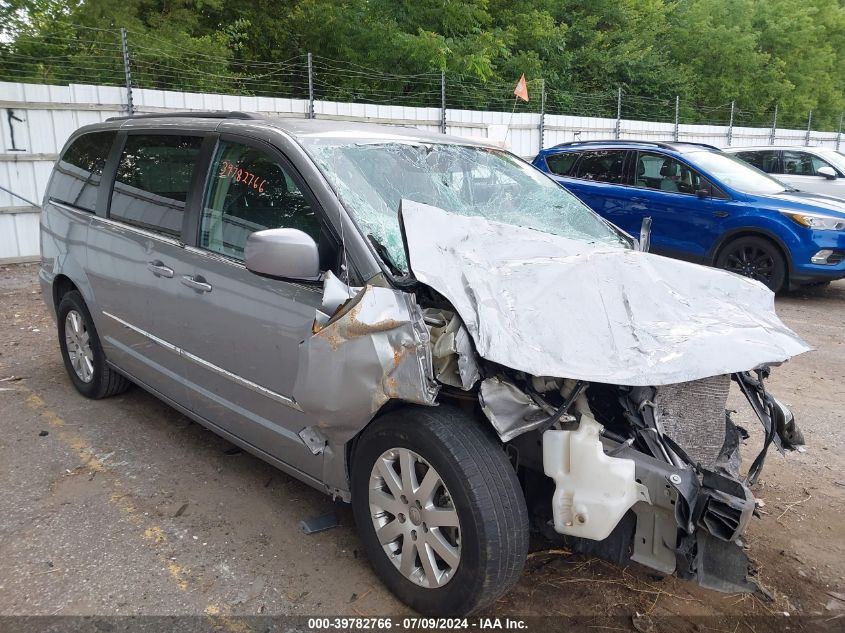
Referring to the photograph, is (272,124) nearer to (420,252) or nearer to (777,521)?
(420,252)

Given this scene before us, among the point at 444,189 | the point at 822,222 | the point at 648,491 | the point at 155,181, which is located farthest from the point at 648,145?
the point at 648,491

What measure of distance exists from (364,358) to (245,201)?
121 centimetres

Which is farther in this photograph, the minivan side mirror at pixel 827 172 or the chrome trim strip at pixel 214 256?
the minivan side mirror at pixel 827 172

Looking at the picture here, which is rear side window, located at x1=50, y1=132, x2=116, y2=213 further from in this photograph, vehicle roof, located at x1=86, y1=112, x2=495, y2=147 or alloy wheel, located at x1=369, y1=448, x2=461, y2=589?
alloy wheel, located at x1=369, y1=448, x2=461, y2=589

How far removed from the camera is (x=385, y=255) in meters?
2.73

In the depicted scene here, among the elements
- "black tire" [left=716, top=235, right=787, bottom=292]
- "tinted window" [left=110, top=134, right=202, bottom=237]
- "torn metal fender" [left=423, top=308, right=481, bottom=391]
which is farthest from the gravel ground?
"black tire" [left=716, top=235, right=787, bottom=292]

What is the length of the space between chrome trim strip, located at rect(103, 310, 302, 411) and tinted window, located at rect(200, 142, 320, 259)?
0.55 meters

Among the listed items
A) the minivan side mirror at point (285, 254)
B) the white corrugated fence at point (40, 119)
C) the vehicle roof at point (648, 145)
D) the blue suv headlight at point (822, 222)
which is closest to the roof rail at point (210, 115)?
the minivan side mirror at point (285, 254)

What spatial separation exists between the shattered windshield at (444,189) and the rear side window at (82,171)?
2.07m

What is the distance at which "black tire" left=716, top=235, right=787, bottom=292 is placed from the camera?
7812 mm

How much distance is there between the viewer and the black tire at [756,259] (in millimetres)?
7812

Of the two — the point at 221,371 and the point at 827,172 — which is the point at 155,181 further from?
the point at 827,172

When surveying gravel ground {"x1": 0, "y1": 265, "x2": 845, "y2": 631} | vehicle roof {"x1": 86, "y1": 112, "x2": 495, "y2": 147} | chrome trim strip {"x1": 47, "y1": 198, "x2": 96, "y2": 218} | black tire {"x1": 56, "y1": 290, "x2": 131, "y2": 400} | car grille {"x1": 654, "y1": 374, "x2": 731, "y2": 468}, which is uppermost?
vehicle roof {"x1": 86, "y1": 112, "x2": 495, "y2": 147}

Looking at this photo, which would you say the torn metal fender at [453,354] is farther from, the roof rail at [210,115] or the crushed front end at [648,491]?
the roof rail at [210,115]
